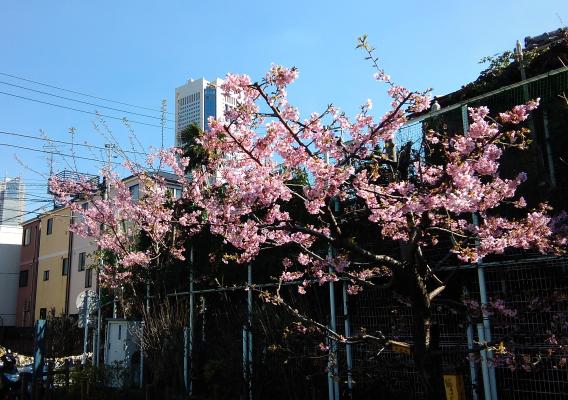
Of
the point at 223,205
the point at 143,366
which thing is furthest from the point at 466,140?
the point at 143,366

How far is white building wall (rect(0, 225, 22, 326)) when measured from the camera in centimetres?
4056

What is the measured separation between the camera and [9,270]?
41.5m

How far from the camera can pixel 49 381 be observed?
408 inches

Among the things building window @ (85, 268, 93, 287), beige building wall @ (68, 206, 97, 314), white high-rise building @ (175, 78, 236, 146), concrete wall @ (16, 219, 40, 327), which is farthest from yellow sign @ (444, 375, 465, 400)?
concrete wall @ (16, 219, 40, 327)

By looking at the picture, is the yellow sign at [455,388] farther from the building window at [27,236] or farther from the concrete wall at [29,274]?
the building window at [27,236]

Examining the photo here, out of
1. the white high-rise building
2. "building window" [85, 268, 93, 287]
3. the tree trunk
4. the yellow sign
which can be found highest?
the white high-rise building

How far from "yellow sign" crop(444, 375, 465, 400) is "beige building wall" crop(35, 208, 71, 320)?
32.7m

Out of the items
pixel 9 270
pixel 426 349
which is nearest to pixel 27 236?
pixel 9 270

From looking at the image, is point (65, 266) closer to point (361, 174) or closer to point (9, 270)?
point (9, 270)

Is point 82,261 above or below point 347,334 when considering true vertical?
above

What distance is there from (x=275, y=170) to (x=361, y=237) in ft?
7.46

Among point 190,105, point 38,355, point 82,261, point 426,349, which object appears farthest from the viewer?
point 82,261

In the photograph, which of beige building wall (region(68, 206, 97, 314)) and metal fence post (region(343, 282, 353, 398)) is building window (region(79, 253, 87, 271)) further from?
metal fence post (region(343, 282, 353, 398))

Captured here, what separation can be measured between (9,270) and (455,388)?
4355 centimetres
